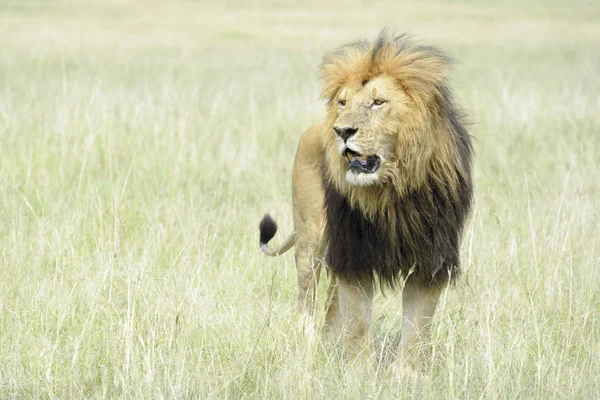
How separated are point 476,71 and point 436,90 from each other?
44.0 feet

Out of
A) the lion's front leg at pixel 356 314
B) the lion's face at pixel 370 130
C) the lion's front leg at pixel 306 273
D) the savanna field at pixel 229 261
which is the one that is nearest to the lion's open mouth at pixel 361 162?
the lion's face at pixel 370 130

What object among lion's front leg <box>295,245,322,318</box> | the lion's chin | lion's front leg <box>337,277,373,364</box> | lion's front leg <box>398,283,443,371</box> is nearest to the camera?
the lion's chin

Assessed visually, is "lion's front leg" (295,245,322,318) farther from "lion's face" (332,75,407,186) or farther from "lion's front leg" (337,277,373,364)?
"lion's face" (332,75,407,186)

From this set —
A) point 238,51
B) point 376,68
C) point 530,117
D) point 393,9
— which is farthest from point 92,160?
point 393,9

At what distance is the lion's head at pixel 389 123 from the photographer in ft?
11.1

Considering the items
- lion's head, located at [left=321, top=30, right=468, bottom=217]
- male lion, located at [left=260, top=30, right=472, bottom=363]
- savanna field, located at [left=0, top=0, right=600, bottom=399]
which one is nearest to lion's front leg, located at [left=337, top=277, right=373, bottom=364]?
male lion, located at [left=260, top=30, right=472, bottom=363]

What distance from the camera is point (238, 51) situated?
862 inches

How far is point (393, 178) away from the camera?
3439 millimetres

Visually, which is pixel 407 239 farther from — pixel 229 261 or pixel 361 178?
pixel 229 261

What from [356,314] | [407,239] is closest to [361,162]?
[407,239]

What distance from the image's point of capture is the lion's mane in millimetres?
3438

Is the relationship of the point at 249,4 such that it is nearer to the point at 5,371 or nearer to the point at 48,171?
the point at 48,171

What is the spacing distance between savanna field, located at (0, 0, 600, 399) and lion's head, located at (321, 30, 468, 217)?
596 millimetres

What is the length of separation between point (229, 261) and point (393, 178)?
1.46 m
